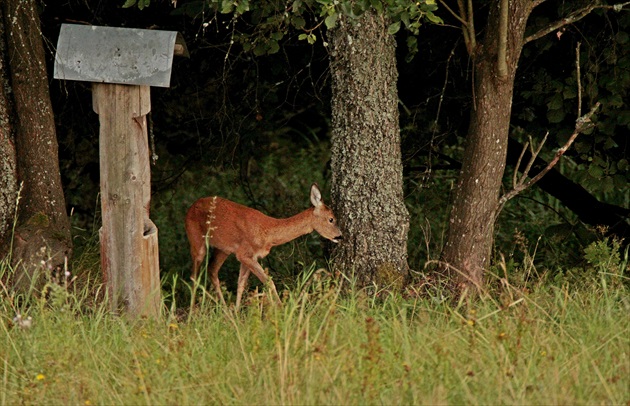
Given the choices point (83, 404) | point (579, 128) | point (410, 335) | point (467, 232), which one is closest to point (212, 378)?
point (83, 404)

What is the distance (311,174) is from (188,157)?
2986 mm

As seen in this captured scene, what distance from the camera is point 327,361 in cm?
499

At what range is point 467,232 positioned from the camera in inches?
297

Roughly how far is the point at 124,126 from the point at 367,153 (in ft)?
5.72

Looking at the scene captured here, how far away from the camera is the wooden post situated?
6586 mm

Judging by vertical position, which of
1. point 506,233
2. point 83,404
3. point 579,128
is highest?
point 579,128

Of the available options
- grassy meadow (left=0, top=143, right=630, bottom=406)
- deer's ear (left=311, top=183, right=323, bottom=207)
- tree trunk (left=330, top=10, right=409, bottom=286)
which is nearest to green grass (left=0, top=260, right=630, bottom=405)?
grassy meadow (left=0, top=143, right=630, bottom=406)

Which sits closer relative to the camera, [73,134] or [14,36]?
[14,36]

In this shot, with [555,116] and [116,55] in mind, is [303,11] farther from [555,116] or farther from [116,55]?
[555,116]

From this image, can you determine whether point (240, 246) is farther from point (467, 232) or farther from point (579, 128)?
point (579, 128)

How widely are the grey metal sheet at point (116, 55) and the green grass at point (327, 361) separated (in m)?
1.48

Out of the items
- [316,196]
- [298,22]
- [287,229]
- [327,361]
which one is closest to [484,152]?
[298,22]

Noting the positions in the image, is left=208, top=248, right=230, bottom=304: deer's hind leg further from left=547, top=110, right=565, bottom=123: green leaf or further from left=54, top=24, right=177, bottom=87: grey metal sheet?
left=54, top=24, right=177, bottom=87: grey metal sheet

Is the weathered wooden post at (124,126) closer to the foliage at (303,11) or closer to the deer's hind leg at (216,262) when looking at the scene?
the foliage at (303,11)
